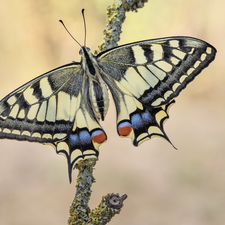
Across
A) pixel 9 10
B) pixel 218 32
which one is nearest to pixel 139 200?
pixel 218 32

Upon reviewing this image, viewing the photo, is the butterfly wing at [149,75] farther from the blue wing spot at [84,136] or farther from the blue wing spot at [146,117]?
the blue wing spot at [84,136]

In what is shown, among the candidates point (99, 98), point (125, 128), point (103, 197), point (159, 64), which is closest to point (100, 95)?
point (99, 98)

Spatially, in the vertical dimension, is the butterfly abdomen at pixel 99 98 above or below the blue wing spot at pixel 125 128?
above

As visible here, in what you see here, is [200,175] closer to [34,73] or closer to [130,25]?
[130,25]

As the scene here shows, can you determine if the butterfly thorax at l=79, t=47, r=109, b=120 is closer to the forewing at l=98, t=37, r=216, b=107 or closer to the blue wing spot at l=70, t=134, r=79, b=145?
the forewing at l=98, t=37, r=216, b=107

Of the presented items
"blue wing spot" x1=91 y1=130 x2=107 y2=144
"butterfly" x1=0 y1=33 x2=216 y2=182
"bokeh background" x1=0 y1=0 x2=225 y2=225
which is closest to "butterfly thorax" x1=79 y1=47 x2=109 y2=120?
"butterfly" x1=0 y1=33 x2=216 y2=182

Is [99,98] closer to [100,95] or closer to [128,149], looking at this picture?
[100,95]

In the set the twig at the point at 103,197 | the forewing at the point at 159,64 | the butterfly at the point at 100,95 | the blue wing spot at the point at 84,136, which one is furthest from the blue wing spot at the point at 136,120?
the twig at the point at 103,197
